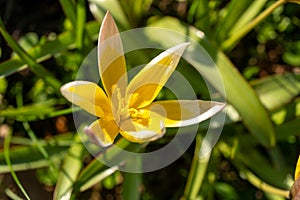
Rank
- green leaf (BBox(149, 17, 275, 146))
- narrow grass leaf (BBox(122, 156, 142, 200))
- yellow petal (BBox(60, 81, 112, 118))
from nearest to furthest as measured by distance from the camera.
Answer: yellow petal (BBox(60, 81, 112, 118)), green leaf (BBox(149, 17, 275, 146)), narrow grass leaf (BBox(122, 156, 142, 200))

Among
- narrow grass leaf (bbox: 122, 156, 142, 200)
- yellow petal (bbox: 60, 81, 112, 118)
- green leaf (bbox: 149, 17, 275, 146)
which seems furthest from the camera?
narrow grass leaf (bbox: 122, 156, 142, 200)

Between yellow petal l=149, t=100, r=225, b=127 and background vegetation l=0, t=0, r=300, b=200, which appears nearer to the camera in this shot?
yellow petal l=149, t=100, r=225, b=127

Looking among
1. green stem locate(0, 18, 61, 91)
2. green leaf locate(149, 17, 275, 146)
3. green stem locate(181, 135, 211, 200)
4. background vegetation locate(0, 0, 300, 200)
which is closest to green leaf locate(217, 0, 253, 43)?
background vegetation locate(0, 0, 300, 200)

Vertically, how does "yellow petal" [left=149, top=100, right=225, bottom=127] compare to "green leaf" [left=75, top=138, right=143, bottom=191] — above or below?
above

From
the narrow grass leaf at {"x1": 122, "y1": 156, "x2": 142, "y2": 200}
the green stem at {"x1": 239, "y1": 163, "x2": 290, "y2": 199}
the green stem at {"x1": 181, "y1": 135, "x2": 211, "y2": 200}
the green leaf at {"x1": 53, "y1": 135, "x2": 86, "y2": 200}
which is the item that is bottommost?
the green stem at {"x1": 239, "y1": 163, "x2": 290, "y2": 199}

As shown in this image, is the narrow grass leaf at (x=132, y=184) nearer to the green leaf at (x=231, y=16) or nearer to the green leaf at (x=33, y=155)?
the green leaf at (x=33, y=155)

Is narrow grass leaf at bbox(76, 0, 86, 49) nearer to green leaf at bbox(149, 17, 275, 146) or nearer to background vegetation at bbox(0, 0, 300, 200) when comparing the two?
background vegetation at bbox(0, 0, 300, 200)
